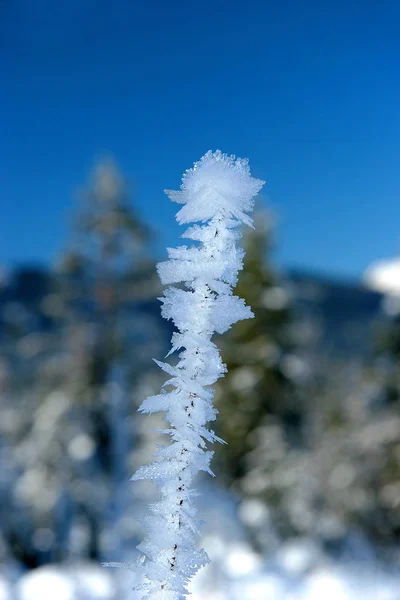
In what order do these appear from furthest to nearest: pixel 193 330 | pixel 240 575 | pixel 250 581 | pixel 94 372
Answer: pixel 94 372 < pixel 240 575 < pixel 250 581 < pixel 193 330

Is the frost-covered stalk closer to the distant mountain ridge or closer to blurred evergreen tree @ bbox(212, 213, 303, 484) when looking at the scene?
the distant mountain ridge

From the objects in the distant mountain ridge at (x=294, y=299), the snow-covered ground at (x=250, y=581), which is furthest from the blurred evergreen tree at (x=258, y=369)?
the snow-covered ground at (x=250, y=581)

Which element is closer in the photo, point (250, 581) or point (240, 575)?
point (250, 581)

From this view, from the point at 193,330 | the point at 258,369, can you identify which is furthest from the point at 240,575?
the point at 193,330

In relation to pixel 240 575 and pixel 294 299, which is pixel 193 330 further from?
pixel 294 299

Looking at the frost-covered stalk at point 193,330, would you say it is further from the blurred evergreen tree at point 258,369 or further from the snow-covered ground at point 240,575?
the blurred evergreen tree at point 258,369

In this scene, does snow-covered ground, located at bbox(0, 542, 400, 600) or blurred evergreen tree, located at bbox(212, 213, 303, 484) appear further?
blurred evergreen tree, located at bbox(212, 213, 303, 484)

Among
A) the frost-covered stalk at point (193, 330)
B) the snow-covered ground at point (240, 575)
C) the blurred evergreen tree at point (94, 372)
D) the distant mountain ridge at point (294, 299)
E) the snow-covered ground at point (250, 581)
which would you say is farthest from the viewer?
the distant mountain ridge at point (294, 299)

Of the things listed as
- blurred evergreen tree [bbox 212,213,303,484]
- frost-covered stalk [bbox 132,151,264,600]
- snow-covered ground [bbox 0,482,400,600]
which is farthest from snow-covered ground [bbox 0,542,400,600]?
frost-covered stalk [bbox 132,151,264,600]
